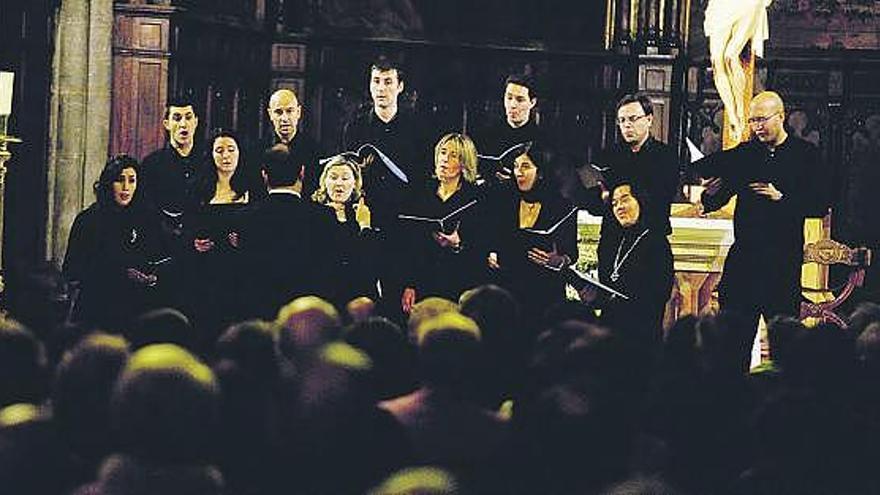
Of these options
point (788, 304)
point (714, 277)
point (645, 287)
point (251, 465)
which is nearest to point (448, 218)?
point (645, 287)

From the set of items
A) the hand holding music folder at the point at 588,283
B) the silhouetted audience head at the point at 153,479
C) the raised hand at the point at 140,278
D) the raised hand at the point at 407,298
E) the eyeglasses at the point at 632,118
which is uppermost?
the eyeglasses at the point at 632,118

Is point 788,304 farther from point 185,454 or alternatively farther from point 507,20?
point 507,20

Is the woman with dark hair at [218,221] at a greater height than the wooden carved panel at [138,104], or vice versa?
the wooden carved panel at [138,104]

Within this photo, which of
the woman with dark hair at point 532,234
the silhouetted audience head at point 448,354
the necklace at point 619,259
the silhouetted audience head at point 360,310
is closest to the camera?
the silhouetted audience head at point 448,354

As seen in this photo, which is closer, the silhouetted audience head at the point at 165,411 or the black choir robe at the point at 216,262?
the silhouetted audience head at the point at 165,411

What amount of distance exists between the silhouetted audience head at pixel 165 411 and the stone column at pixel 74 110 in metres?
9.98

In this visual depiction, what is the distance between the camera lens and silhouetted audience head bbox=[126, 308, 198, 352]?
11.8 ft

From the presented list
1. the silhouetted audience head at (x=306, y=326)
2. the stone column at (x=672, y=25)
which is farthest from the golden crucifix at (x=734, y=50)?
the silhouetted audience head at (x=306, y=326)

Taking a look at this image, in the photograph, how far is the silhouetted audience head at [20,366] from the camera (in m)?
3.05

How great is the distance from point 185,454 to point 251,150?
711 centimetres

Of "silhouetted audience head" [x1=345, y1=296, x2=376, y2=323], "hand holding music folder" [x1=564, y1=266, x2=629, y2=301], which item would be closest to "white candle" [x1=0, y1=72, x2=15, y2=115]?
"hand holding music folder" [x1=564, y1=266, x2=629, y2=301]

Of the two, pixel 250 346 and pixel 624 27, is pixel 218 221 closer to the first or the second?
pixel 250 346

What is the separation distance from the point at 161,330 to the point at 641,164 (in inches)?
208

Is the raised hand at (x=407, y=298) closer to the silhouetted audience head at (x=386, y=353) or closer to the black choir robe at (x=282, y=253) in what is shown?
the black choir robe at (x=282, y=253)
